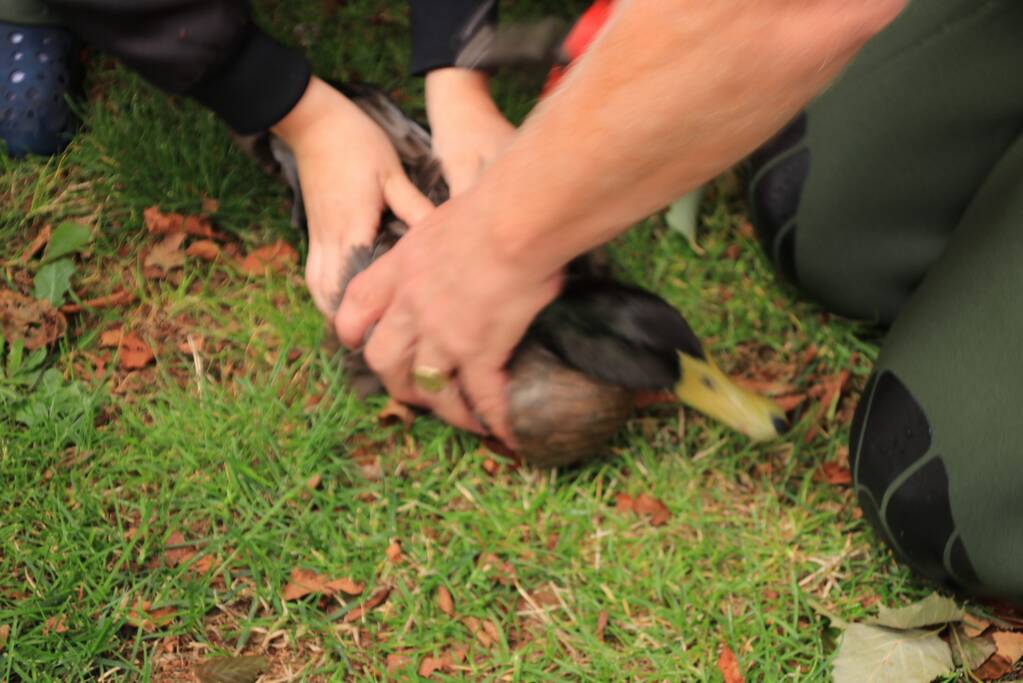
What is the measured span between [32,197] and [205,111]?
430mm

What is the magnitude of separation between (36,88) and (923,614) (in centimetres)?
214

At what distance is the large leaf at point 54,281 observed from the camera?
213 cm

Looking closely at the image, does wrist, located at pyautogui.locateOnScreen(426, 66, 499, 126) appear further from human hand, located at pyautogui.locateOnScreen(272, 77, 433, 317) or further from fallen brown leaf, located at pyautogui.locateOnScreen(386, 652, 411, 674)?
fallen brown leaf, located at pyautogui.locateOnScreen(386, 652, 411, 674)

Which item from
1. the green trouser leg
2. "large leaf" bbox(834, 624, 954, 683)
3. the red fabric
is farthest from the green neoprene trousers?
the green trouser leg

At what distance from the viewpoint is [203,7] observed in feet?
5.87

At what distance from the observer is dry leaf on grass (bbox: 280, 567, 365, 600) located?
6.19ft

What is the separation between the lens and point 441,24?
2.14m

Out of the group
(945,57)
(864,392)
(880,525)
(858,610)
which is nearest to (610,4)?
(945,57)

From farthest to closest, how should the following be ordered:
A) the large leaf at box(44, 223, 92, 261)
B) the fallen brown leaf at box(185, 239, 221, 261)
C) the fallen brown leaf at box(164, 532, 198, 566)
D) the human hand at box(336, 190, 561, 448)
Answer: the fallen brown leaf at box(185, 239, 221, 261) < the large leaf at box(44, 223, 92, 261) < the fallen brown leaf at box(164, 532, 198, 566) < the human hand at box(336, 190, 561, 448)

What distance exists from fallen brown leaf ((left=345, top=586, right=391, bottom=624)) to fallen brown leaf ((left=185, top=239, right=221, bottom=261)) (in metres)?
0.88

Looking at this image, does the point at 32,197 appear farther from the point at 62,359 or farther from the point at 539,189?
the point at 539,189

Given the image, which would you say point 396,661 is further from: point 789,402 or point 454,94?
point 454,94

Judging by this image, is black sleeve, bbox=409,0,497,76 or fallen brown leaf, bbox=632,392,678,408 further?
black sleeve, bbox=409,0,497,76

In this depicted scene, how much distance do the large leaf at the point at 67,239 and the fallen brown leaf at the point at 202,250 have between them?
0.21 meters
